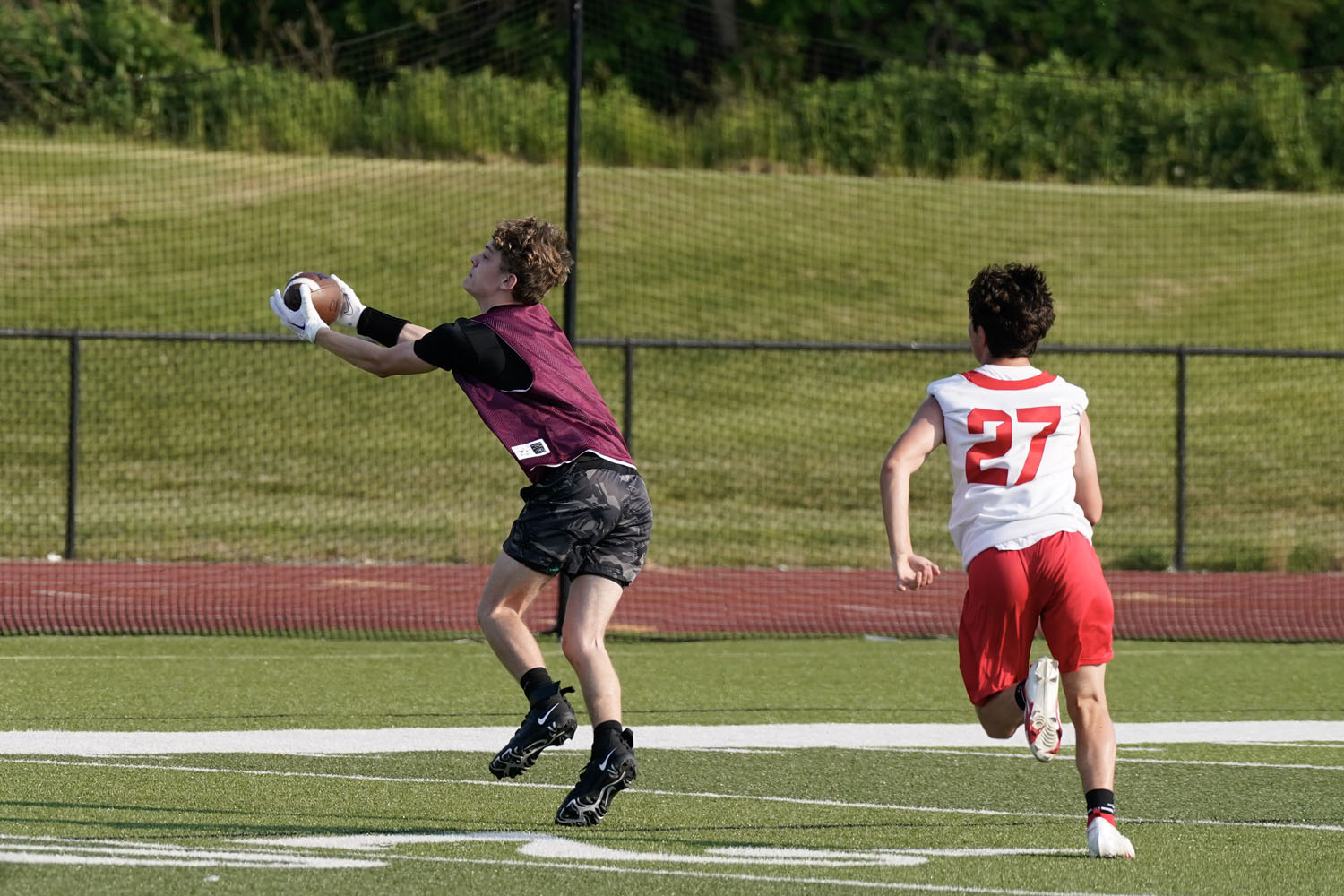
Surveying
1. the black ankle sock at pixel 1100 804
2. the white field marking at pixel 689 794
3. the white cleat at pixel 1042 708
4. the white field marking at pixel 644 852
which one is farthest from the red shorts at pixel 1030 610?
the white field marking at pixel 689 794

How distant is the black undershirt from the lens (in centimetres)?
621

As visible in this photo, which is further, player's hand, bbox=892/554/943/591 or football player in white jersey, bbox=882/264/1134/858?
football player in white jersey, bbox=882/264/1134/858

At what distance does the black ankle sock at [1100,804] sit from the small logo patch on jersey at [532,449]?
2.01 meters

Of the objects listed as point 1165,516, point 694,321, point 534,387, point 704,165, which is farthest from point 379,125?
point 534,387

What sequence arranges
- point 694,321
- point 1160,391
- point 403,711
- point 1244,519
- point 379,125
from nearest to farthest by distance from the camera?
point 403,711 < point 1244,519 < point 379,125 < point 1160,391 < point 694,321

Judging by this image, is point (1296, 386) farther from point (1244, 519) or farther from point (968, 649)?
point (968, 649)

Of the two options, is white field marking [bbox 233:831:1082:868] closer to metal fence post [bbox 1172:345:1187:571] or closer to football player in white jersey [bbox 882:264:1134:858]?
football player in white jersey [bbox 882:264:1134:858]

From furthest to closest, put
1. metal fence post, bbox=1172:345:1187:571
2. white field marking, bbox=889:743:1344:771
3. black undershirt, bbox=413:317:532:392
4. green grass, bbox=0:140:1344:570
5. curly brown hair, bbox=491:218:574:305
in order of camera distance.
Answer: green grass, bbox=0:140:1344:570, metal fence post, bbox=1172:345:1187:571, white field marking, bbox=889:743:1344:771, curly brown hair, bbox=491:218:574:305, black undershirt, bbox=413:317:532:392

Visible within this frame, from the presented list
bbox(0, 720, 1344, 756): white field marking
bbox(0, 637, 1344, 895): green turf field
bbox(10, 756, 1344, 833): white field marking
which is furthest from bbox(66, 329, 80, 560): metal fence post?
bbox(10, 756, 1344, 833): white field marking

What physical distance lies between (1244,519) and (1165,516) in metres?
0.82

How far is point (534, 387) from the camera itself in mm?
6316

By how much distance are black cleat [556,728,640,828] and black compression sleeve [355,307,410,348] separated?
160 centimetres

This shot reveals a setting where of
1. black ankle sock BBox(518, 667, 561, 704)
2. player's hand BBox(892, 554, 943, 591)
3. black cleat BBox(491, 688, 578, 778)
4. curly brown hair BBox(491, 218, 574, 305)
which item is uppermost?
curly brown hair BBox(491, 218, 574, 305)

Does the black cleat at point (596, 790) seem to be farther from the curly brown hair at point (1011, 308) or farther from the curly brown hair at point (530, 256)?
the curly brown hair at point (1011, 308)
